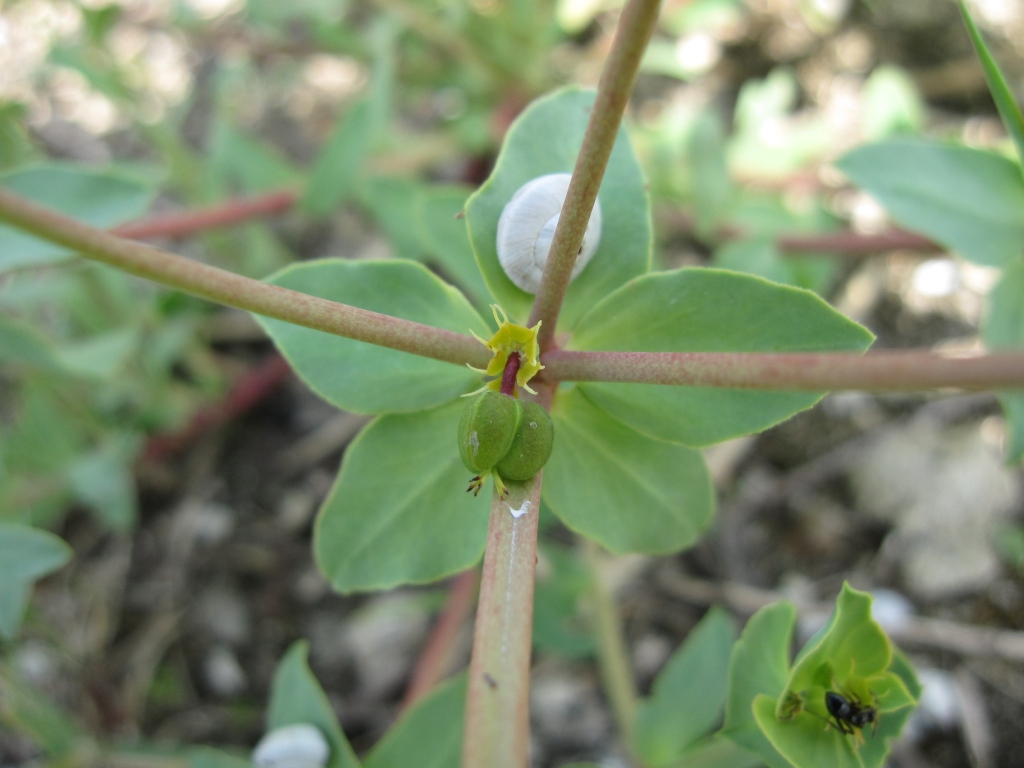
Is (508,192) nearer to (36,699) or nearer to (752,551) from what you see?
(752,551)

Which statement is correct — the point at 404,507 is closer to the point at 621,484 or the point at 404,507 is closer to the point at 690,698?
the point at 621,484

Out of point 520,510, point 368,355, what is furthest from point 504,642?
point 368,355

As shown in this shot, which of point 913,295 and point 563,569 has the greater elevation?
point 913,295

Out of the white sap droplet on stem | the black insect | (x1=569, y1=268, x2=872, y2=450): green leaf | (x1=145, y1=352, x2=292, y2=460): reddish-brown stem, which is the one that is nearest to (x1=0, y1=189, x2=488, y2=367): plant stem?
the white sap droplet on stem

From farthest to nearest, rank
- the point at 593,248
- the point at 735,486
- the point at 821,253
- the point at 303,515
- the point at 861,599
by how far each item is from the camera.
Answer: the point at 303,515
the point at 735,486
the point at 821,253
the point at 593,248
the point at 861,599

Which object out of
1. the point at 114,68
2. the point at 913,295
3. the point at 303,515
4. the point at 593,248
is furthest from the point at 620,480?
the point at 114,68

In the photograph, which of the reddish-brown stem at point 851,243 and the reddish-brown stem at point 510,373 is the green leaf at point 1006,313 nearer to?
the reddish-brown stem at point 851,243

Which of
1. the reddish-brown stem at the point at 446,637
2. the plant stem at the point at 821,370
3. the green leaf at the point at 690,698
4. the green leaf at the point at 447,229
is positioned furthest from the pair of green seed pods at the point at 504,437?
the reddish-brown stem at the point at 446,637
